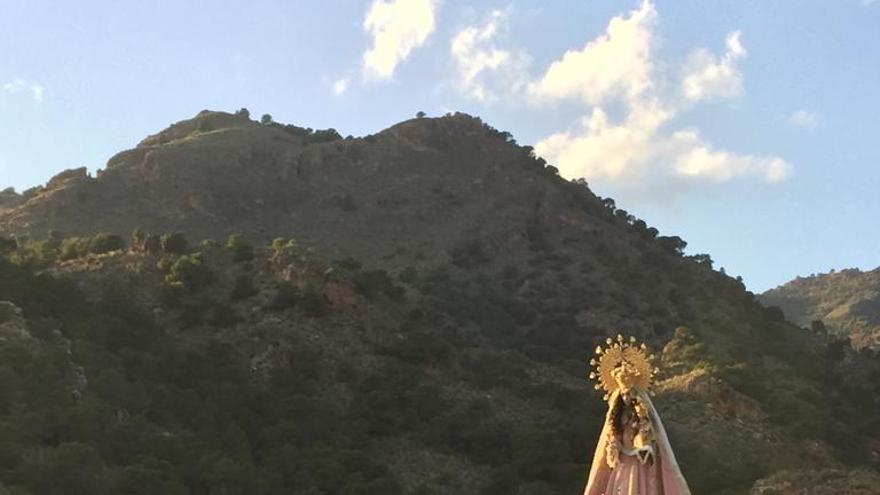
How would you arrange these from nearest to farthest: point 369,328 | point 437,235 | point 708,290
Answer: point 369,328
point 708,290
point 437,235

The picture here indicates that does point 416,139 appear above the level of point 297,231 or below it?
above

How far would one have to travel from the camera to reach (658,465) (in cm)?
638

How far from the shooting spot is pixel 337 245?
53.4m

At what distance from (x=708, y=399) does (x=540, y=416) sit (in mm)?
5999

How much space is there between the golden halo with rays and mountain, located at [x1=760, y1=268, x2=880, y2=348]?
55539 mm

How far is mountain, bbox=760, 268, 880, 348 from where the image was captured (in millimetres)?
64188


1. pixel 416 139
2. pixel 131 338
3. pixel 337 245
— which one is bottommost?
pixel 131 338

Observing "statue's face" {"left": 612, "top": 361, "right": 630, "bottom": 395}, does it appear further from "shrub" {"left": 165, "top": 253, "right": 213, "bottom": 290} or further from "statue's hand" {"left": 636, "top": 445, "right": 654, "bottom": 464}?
"shrub" {"left": 165, "top": 253, "right": 213, "bottom": 290}

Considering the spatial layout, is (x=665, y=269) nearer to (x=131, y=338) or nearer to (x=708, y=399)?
(x=708, y=399)

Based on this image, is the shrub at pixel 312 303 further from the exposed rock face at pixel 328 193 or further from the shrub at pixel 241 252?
the exposed rock face at pixel 328 193

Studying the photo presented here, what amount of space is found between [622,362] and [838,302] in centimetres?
7358

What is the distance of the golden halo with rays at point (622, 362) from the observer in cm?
677

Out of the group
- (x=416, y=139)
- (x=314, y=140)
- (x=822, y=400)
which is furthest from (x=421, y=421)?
(x=314, y=140)

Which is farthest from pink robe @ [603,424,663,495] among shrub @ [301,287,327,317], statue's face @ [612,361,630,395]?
shrub @ [301,287,327,317]
